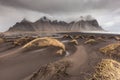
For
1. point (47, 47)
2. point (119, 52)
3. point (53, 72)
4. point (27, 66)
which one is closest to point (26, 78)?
point (53, 72)

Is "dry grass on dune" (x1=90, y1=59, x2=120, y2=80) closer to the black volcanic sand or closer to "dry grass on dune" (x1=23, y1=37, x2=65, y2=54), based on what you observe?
the black volcanic sand

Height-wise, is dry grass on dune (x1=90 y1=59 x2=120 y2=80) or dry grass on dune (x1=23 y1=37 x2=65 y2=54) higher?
dry grass on dune (x1=90 y1=59 x2=120 y2=80)

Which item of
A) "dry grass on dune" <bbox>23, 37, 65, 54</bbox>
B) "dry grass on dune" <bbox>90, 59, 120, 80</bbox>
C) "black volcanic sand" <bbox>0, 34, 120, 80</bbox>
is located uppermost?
"dry grass on dune" <bbox>90, 59, 120, 80</bbox>

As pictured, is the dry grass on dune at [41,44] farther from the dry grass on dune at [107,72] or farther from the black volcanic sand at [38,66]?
the dry grass on dune at [107,72]

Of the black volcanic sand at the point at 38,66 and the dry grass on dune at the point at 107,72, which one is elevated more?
the dry grass on dune at the point at 107,72

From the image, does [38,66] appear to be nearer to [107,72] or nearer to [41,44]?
[107,72]

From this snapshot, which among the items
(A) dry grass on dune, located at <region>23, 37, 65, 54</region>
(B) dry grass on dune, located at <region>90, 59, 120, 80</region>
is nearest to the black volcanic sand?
(A) dry grass on dune, located at <region>23, 37, 65, 54</region>

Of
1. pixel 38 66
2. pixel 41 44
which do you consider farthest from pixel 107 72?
pixel 41 44

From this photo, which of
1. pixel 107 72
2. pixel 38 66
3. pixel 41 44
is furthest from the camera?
pixel 41 44

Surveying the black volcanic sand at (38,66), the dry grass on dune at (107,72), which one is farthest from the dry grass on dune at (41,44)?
the dry grass on dune at (107,72)

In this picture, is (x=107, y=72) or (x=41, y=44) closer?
(x=107, y=72)

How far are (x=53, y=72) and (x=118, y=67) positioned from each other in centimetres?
297

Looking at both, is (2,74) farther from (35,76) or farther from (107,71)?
(107,71)

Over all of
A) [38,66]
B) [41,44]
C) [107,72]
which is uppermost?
[107,72]
